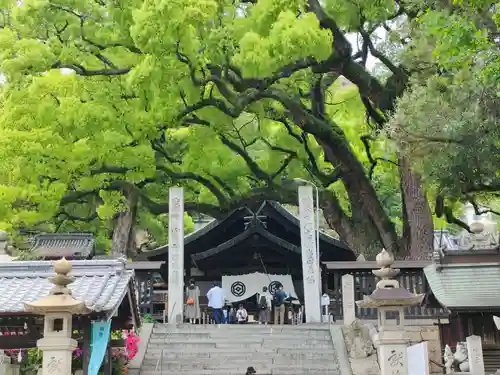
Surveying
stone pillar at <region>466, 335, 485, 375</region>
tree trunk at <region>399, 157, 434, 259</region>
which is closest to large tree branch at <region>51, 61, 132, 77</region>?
tree trunk at <region>399, 157, 434, 259</region>

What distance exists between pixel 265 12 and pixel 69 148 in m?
6.73

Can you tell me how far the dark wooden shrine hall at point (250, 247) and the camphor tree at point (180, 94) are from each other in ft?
5.56

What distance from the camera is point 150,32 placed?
1513 centimetres

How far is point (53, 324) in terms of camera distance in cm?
965

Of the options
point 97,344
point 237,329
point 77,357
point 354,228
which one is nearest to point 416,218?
point 354,228

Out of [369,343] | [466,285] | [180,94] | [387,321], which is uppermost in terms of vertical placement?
[180,94]

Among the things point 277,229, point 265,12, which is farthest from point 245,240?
point 265,12

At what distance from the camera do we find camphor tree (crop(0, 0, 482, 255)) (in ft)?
51.6

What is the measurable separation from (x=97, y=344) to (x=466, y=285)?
8852 millimetres

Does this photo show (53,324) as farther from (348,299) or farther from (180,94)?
(348,299)

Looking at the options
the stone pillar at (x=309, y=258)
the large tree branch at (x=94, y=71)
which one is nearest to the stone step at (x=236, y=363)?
the stone pillar at (x=309, y=258)

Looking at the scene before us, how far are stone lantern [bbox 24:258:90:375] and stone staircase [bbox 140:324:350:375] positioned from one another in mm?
4562

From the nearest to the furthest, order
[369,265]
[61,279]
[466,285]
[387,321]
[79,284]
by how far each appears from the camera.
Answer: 1. [61,279]
2. [79,284]
3. [387,321]
4. [466,285]
5. [369,265]

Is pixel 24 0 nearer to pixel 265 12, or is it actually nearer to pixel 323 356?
pixel 265 12
